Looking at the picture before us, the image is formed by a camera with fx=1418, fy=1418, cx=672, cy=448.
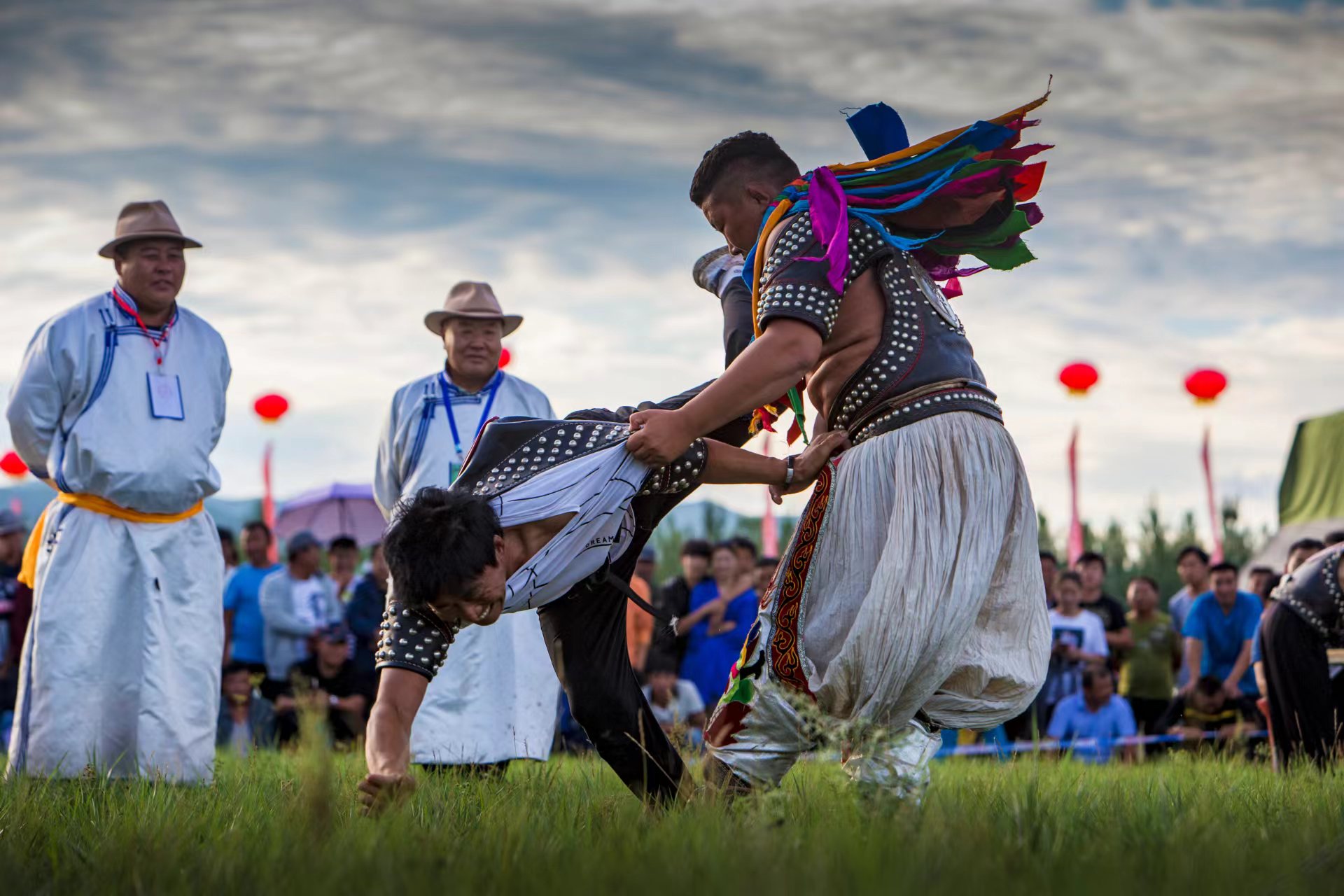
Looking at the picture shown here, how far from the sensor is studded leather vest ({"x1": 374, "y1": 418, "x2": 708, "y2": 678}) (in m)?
3.43

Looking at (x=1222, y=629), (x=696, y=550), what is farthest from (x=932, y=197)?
(x=1222, y=629)

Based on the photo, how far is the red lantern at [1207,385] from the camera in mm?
15977

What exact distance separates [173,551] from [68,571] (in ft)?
1.35

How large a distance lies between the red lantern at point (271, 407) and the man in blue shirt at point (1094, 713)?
10278mm

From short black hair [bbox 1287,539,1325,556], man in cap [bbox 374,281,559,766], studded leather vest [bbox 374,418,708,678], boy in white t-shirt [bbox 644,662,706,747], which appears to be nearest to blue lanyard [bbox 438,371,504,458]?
man in cap [bbox 374,281,559,766]

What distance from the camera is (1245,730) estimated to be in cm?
980

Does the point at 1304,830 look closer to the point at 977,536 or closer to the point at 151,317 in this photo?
the point at 977,536

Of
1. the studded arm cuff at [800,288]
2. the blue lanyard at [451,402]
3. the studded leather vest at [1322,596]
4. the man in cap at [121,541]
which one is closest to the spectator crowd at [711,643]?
the studded leather vest at [1322,596]

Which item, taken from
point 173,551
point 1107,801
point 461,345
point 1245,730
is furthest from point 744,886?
point 1245,730

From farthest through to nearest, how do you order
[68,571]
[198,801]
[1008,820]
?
[68,571] < [198,801] < [1008,820]

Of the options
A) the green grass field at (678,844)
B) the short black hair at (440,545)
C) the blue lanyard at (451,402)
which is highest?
the blue lanyard at (451,402)

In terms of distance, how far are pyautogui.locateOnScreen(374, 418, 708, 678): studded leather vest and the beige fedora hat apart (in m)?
3.26

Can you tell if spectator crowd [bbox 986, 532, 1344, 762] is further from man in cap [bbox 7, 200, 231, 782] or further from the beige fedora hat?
man in cap [bbox 7, 200, 231, 782]

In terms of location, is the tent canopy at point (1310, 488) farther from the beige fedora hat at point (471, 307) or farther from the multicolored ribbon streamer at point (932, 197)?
the multicolored ribbon streamer at point (932, 197)
